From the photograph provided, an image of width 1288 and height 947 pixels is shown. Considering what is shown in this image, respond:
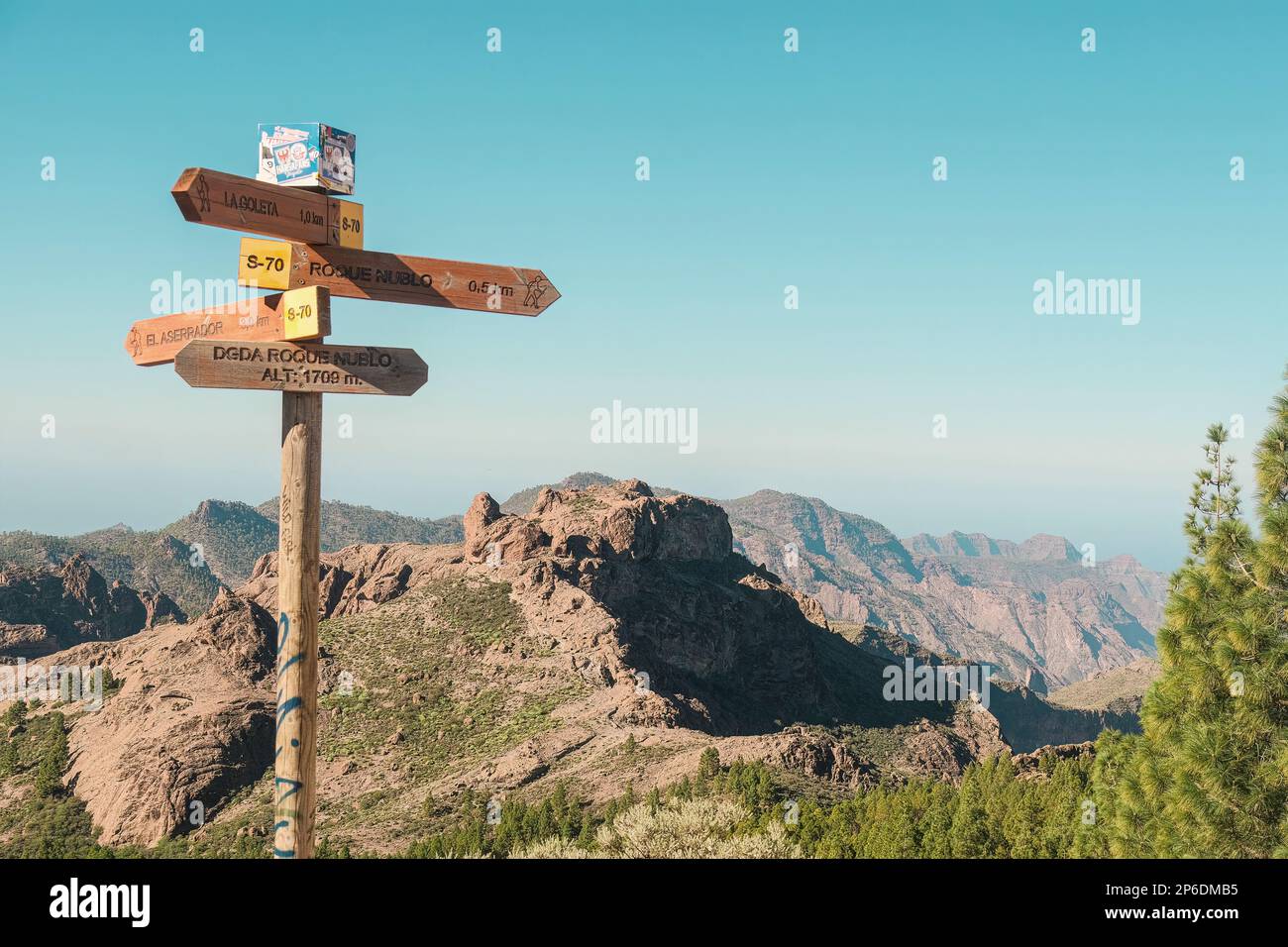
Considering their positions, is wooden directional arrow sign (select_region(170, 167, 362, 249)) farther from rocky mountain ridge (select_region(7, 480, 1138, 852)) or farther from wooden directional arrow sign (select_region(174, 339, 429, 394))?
rocky mountain ridge (select_region(7, 480, 1138, 852))

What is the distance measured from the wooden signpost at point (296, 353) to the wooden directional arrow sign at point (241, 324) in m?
0.01

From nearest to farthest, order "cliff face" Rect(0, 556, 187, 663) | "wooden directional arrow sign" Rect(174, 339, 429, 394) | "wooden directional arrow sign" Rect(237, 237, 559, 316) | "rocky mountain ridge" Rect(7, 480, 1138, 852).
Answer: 1. "wooden directional arrow sign" Rect(174, 339, 429, 394)
2. "wooden directional arrow sign" Rect(237, 237, 559, 316)
3. "rocky mountain ridge" Rect(7, 480, 1138, 852)
4. "cliff face" Rect(0, 556, 187, 663)

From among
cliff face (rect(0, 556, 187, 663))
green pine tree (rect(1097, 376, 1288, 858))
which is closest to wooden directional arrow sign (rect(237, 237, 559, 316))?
green pine tree (rect(1097, 376, 1288, 858))

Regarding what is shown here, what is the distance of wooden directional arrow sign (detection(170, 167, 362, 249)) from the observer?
8992 millimetres

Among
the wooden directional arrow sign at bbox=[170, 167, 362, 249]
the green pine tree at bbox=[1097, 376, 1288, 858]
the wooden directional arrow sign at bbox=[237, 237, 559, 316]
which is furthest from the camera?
the green pine tree at bbox=[1097, 376, 1288, 858]

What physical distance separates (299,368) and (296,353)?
0.47ft

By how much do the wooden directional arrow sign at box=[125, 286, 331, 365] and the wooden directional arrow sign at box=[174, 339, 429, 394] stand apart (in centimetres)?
21

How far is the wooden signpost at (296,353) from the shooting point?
9250 mm

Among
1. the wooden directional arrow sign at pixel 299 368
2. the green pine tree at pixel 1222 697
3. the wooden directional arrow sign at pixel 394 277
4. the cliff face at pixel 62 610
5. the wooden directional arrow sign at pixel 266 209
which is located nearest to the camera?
the wooden directional arrow sign at pixel 266 209

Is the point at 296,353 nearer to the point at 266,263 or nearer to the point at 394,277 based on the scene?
the point at 266,263

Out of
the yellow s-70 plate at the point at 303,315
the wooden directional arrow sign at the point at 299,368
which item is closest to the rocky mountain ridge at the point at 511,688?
the wooden directional arrow sign at the point at 299,368

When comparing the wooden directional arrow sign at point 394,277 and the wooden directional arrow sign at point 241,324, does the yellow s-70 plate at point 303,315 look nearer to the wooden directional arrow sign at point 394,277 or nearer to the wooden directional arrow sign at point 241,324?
the wooden directional arrow sign at point 241,324
